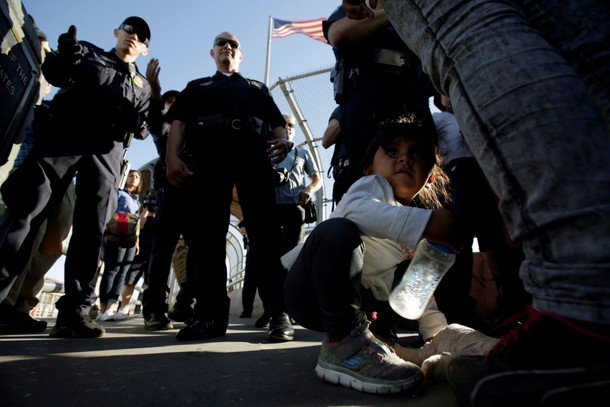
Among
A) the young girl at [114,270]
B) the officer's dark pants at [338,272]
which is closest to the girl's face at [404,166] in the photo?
the officer's dark pants at [338,272]

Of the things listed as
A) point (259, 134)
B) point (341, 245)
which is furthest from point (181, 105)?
point (341, 245)

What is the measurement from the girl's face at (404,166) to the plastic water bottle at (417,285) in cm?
23

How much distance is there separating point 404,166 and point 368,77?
0.58 metres

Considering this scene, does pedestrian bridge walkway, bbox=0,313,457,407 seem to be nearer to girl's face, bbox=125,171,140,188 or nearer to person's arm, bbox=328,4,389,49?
person's arm, bbox=328,4,389,49

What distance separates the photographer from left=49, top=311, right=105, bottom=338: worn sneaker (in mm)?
1815

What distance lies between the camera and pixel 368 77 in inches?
65.3

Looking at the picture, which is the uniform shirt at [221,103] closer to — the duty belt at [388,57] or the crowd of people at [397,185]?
the crowd of people at [397,185]

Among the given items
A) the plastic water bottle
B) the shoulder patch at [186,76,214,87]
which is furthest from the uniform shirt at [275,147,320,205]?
the plastic water bottle

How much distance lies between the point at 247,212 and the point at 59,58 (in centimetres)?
132

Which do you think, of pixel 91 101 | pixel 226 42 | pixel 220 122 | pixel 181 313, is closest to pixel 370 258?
pixel 220 122

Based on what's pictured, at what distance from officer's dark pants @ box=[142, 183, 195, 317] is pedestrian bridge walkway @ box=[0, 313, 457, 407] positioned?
1.09 meters

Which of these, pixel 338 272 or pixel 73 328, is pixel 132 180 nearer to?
pixel 73 328

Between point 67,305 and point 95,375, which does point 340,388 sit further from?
point 67,305

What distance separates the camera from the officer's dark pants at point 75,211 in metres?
1.89
